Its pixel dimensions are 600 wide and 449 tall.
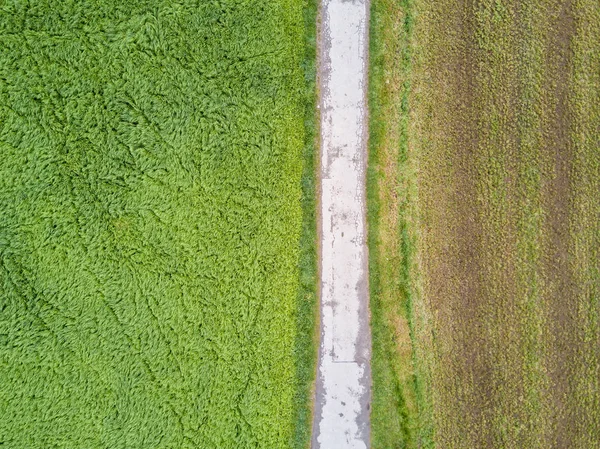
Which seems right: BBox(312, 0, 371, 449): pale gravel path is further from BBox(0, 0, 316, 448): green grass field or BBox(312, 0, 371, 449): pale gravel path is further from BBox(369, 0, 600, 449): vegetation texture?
BBox(0, 0, 316, 448): green grass field

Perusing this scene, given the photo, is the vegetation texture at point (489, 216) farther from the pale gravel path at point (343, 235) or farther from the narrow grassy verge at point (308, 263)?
the narrow grassy verge at point (308, 263)

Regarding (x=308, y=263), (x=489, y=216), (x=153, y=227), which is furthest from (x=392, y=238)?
(x=153, y=227)

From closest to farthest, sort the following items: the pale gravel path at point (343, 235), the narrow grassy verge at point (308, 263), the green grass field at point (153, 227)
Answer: the green grass field at point (153, 227) < the narrow grassy verge at point (308, 263) < the pale gravel path at point (343, 235)

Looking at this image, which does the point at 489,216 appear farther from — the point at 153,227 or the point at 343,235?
the point at 153,227

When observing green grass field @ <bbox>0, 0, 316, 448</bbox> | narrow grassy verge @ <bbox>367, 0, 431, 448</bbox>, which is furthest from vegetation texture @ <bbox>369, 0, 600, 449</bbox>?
green grass field @ <bbox>0, 0, 316, 448</bbox>

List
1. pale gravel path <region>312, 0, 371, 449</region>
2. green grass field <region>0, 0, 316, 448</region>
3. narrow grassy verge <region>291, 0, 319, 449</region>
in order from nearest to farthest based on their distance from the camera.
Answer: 1. green grass field <region>0, 0, 316, 448</region>
2. narrow grassy verge <region>291, 0, 319, 449</region>
3. pale gravel path <region>312, 0, 371, 449</region>

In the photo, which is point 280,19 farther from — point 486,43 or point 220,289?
point 220,289

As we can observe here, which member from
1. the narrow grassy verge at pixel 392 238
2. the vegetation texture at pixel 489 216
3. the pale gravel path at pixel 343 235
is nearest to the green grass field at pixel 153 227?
the pale gravel path at pixel 343 235
